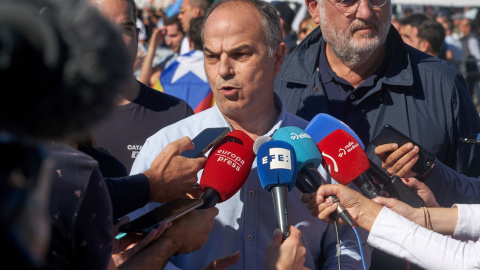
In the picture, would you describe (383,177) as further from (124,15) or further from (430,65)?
(124,15)

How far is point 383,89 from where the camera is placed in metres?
3.19

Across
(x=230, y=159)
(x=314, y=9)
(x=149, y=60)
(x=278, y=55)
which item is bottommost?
(x=149, y=60)

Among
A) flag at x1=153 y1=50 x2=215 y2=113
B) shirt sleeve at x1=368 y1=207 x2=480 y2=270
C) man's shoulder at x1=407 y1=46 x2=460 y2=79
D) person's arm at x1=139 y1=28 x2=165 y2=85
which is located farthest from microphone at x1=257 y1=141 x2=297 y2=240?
person's arm at x1=139 y1=28 x2=165 y2=85

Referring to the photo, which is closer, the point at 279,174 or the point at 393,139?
the point at 279,174

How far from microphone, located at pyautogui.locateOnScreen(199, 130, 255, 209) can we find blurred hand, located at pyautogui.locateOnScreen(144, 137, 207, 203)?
0.05 m

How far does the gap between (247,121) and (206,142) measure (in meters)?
0.59

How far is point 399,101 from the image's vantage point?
3146 mm

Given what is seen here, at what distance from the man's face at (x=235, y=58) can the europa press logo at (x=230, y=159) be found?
0.53 meters

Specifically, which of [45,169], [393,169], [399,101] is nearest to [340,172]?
[393,169]

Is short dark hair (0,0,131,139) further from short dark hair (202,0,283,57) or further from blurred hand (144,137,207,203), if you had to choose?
short dark hair (202,0,283,57)

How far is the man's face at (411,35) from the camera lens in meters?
6.81

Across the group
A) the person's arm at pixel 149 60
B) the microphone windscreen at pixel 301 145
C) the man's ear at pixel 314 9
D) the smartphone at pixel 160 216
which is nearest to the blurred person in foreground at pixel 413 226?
the microphone windscreen at pixel 301 145

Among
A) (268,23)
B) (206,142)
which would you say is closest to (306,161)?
(206,142)

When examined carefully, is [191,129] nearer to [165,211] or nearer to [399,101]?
[165,211]
